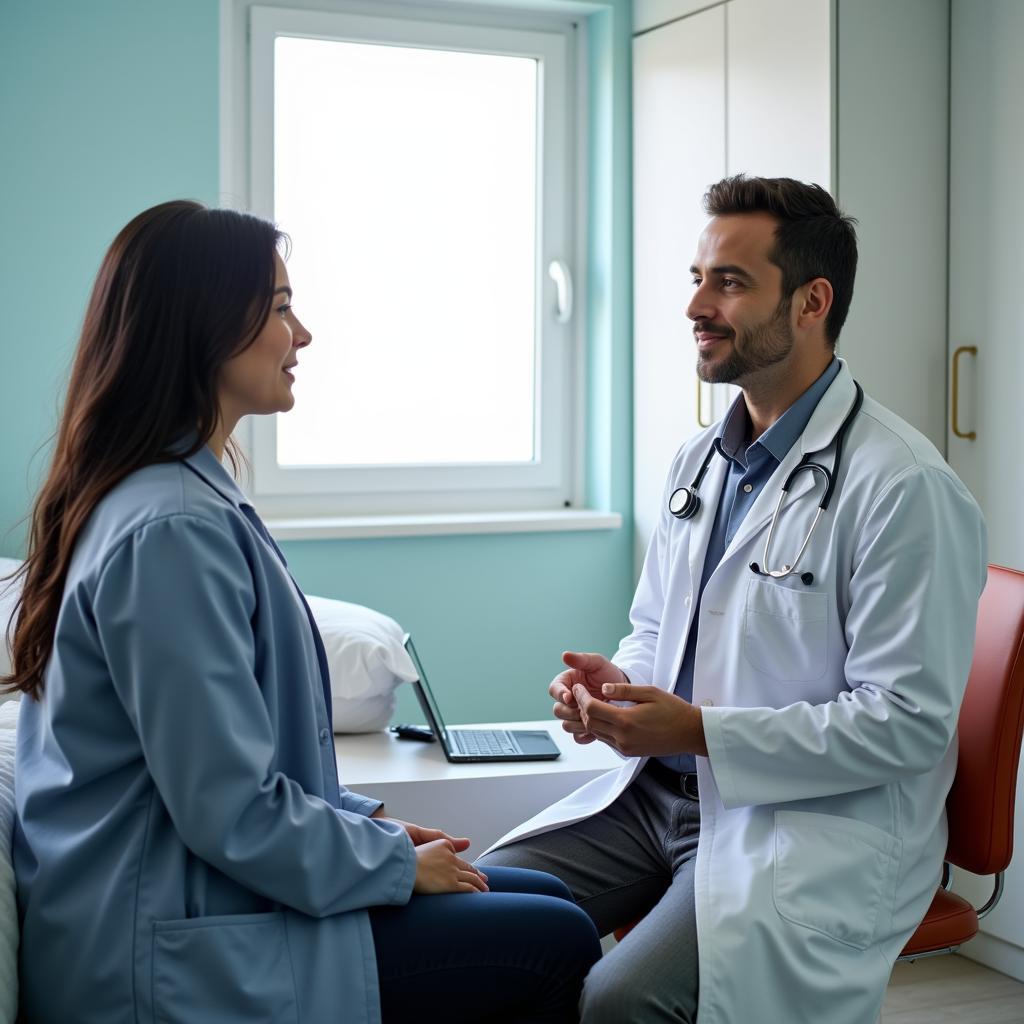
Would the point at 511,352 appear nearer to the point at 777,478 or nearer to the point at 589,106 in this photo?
the point at 589,106

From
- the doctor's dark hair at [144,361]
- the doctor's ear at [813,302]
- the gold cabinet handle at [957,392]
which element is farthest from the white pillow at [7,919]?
the gold cabinet handle at [957,392]

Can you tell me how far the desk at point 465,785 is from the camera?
1.97 meters

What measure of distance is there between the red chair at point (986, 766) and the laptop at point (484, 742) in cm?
69

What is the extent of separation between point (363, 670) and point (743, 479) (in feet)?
2.49

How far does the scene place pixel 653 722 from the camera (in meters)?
1.54

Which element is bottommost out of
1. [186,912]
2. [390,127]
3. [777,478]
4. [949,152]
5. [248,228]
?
[186,912]

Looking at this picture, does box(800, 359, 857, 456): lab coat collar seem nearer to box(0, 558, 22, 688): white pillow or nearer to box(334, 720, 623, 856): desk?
box(334, 720, 623, 856): desk

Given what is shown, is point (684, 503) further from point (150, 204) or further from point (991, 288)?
point (150, 204)

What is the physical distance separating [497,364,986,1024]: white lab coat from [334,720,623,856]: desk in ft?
1.55

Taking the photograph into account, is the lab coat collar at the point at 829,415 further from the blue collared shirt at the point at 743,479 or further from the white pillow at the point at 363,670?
the white pillow at the point at 363,670

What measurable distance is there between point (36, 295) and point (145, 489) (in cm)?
193

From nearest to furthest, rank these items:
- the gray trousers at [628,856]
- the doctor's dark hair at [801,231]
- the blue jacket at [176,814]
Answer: the blue jacket at [176,814] → the gray trousers at [628,856] → the doctor's dark hair at [801,231]

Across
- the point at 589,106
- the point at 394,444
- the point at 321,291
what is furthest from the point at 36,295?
the point at 589,106

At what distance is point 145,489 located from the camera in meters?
1.22
